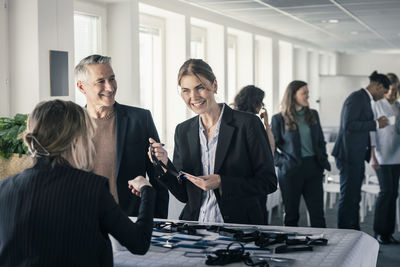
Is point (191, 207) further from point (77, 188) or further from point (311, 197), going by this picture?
point (311, 197)

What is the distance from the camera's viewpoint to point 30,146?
5.38 feet

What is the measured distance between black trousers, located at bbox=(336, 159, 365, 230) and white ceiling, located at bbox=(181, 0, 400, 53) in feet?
6.13

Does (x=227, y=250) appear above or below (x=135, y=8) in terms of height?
below

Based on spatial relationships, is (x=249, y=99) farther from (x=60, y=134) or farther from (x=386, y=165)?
(x=60, y=134)

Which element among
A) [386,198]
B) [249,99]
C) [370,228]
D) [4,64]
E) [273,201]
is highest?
[4,64]

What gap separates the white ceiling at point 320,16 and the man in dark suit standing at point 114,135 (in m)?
3.43

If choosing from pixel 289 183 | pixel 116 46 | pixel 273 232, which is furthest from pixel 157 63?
pixel 273 232

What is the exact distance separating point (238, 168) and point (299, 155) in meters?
2.44

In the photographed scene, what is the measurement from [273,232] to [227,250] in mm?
386

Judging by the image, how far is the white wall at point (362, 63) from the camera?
15992 mm

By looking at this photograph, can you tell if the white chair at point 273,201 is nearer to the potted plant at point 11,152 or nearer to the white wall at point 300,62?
the potted plant at point 11,152

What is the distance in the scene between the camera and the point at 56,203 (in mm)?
1617

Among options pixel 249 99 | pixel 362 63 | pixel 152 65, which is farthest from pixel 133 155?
pixel 362 63

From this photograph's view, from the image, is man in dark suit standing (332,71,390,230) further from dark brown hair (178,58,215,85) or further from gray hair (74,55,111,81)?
gray hair (74,55,111,81)
